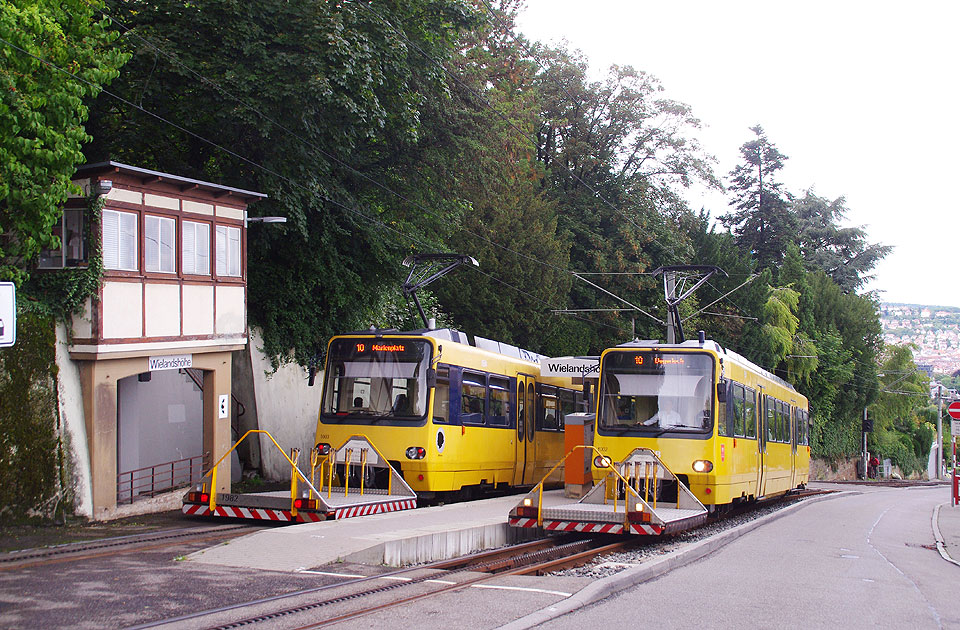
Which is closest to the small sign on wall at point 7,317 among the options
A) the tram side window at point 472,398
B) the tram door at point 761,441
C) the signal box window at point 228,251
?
the tram side window at point 472,398

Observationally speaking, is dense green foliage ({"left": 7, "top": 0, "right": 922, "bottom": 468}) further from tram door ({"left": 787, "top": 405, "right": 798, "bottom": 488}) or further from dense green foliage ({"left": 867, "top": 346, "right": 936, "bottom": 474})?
dense green foliage ({"left": 867, "top": 346, "right": 936, "bottom": 474})

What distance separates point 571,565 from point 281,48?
13.9 meters

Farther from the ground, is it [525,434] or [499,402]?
[499,402]

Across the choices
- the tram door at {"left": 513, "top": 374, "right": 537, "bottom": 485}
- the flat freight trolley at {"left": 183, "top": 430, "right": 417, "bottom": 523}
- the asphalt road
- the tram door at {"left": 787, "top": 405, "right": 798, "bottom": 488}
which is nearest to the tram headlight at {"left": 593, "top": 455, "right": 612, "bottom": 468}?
the asphalt road

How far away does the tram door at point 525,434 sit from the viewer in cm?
2136

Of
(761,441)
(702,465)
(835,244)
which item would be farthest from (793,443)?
(835,244)

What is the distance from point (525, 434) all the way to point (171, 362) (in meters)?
7.76

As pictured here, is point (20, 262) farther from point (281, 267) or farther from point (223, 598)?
point (223, 598)

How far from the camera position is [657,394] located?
15.5 metres

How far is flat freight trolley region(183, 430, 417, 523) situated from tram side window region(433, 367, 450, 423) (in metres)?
1.29

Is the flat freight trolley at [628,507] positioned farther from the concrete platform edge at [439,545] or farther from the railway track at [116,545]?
the railway track at [116,545]

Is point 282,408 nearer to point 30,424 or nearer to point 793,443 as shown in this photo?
point 30,424

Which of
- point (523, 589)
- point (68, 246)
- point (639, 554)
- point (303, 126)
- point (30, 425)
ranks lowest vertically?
point (639, 554)

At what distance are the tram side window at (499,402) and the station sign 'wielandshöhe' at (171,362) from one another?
6041mm
